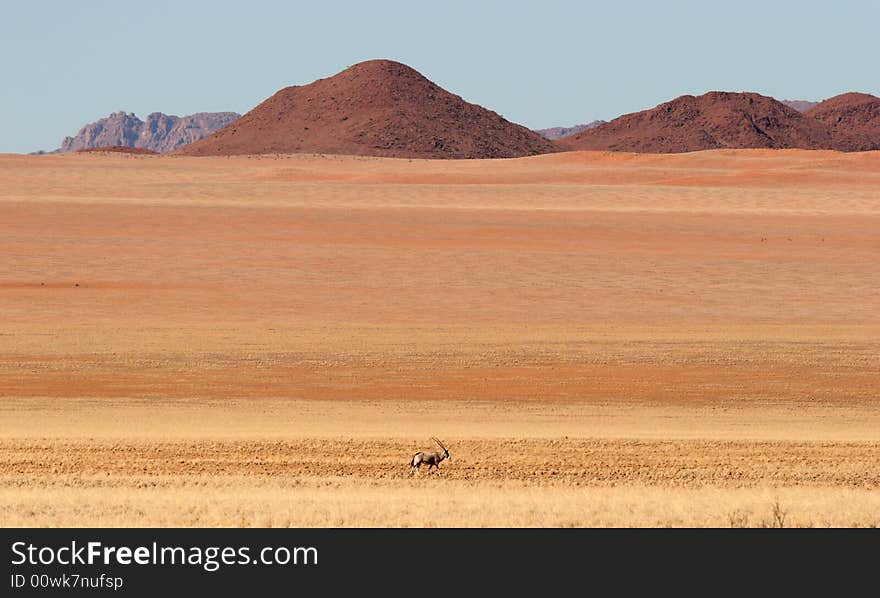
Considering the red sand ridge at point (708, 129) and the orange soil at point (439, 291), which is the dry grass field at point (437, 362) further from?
the red sand ridge at point (708, 129)

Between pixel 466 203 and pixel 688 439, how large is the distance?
42.8 m

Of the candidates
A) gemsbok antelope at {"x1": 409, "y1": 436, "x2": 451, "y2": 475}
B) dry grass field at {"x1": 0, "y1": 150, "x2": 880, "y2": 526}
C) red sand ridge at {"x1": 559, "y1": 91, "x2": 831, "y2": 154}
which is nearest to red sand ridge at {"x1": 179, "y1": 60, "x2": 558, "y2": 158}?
red sand ridge at {"x1": 559, "y1": 91, "x2": 831, "y2": 154}

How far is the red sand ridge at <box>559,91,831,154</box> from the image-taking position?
7156 inches

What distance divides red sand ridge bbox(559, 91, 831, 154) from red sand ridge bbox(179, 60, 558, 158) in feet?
53.4

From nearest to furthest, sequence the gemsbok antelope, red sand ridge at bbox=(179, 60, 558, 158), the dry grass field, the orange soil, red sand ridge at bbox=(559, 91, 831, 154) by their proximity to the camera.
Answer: the dry grass field → the gemsbok antelope → the orange soil → red sand ridge at bbox=(179, 60, 558, 158) → red sand ridge at bbox=(559, 91, 831, 154)

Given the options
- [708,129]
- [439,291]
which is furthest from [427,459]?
[708,129]

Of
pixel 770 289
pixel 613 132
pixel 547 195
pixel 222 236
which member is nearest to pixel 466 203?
pixel 547 195

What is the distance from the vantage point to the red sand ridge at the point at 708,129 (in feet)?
596

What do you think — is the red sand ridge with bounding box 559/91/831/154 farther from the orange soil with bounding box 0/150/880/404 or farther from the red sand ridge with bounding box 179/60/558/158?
the orange soil with bounding box 0/150/880/404

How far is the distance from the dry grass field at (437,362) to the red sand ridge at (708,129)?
12633 cm

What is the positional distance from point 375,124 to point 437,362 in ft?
464

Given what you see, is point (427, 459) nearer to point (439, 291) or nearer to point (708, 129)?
point (439, 291)

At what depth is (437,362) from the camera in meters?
23.5
